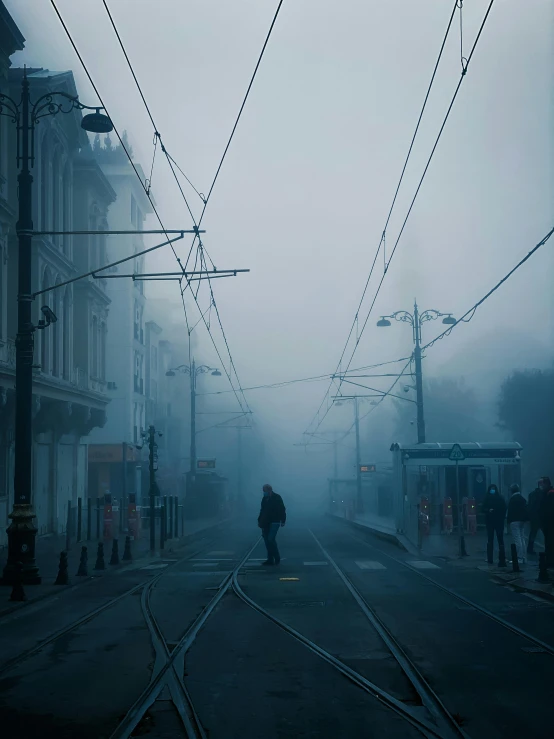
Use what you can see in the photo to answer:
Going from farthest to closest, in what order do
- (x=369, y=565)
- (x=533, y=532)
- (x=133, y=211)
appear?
(x=133, y=211) → (x=533, y=532) → (x=369, y=565)

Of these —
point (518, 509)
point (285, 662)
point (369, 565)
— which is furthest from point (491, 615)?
point (369, 565)

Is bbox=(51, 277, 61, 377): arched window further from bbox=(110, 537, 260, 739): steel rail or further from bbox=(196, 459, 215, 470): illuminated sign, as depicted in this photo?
bbox=(196, 459, 215, 470): illuminated sign

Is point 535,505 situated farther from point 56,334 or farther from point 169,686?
point 56,334

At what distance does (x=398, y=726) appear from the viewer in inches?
267

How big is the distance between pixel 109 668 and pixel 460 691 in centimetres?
346

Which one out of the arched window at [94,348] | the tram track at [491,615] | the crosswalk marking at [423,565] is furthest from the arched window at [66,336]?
the tram track at [491,615]

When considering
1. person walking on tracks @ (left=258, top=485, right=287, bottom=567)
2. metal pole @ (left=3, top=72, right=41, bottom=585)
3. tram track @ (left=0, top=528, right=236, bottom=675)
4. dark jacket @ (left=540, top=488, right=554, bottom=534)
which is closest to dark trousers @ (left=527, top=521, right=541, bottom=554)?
dark jacket @ (left=540, top=488, right=554, bottom=534)

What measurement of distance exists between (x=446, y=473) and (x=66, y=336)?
14.6 meters

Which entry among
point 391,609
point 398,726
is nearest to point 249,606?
point 391,609

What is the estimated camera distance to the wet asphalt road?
6984 millimetres

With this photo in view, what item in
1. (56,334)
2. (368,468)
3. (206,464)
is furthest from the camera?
(206,464)

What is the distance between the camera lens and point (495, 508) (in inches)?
814

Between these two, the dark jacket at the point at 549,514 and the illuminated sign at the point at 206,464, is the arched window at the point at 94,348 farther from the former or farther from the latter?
the dark jacket at the point at 549,514

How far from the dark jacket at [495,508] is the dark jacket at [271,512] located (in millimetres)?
4556
